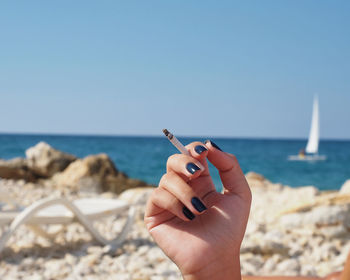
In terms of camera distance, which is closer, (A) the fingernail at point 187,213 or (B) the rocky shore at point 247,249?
(A) the fingernail at point 187,213

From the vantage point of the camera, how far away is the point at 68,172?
418 inches

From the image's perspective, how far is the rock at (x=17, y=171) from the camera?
11.0 metres

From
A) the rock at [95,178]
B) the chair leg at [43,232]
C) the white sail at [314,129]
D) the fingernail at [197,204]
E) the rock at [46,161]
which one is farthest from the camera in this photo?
A: the white sail at [314,129]

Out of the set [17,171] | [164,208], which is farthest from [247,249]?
[17,171]

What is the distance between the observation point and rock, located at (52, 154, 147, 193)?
10.1m

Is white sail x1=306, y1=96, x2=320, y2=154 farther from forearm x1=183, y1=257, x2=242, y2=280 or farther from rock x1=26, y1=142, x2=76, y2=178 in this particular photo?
forearm x1=183, y1=257, x2=242, y2=280

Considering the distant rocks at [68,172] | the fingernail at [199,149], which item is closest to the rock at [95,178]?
the distant rocks at [68,172]

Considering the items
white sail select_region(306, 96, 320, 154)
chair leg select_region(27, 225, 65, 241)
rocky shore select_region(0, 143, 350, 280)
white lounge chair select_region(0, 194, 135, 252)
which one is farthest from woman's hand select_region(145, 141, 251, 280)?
white sail select_region(306, 96, 320, 154)

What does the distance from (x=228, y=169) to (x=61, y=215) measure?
314 centimetres

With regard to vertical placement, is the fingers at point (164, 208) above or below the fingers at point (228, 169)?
below

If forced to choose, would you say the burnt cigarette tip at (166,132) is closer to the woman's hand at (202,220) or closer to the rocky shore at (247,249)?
the woman's hand at (202,220)

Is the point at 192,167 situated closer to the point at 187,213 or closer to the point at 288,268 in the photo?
the point at 187,213

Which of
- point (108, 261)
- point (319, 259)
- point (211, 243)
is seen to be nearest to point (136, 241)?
point (108, 261)

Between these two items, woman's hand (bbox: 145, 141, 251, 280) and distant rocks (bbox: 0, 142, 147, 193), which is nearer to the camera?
woman's hand (bbox: 145, 141, 251, 280)
